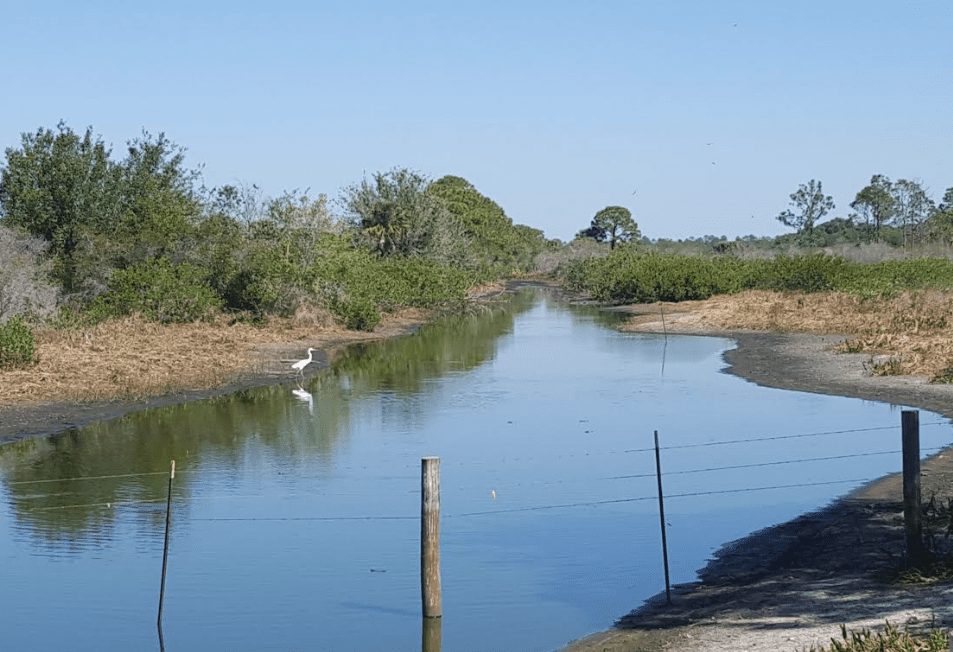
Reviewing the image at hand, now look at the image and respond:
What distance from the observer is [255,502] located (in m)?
18.5

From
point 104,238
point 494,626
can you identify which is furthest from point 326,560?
point 104,238

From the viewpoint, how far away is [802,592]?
12.0 m

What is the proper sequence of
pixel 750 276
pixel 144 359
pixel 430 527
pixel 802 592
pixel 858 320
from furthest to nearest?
pixel 750 276 → pixel 858 320 → pixel 144 359 → pixel 802 592 → pixel 430 527

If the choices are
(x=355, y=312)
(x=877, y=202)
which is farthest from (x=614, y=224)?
(x=355, y=312)

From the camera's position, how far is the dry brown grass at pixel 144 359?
27.5 meters

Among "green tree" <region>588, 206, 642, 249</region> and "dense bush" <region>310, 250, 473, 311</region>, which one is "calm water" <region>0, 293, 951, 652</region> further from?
"green tree" <region>588, 206, 642, 249</region>

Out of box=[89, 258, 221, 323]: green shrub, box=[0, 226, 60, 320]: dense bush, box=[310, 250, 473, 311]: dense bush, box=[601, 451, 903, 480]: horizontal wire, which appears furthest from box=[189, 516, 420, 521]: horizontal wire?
box=[310, 250, 473, 311]: dense bush

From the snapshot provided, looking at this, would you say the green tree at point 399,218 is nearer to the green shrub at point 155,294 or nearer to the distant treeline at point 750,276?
the distant treeline at point 750,276

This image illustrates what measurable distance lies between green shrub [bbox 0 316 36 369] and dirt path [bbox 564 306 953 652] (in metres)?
18.4

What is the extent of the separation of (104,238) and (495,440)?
73.5 feet

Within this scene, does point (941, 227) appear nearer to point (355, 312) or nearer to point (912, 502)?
point (355, 312)

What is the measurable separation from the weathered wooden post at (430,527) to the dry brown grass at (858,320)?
19918 millimetres

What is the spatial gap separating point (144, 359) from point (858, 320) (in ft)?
87.9

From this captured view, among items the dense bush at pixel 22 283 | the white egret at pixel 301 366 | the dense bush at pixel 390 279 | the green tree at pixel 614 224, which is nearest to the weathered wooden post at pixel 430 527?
the white egret at pixel 301 366
